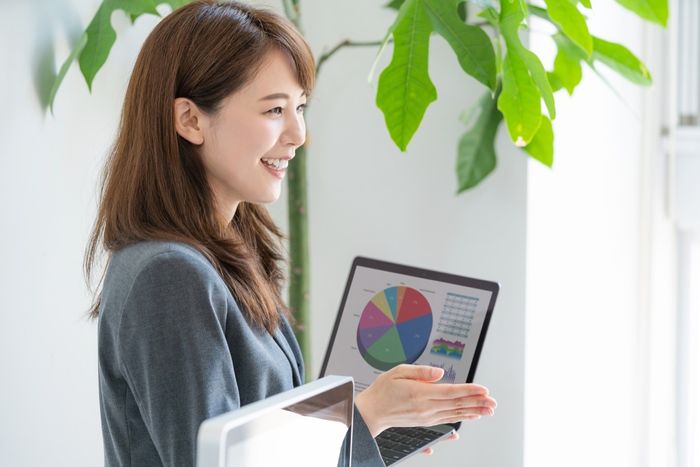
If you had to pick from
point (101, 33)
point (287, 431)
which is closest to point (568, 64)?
point (101, 33)

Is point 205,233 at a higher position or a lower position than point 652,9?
lower

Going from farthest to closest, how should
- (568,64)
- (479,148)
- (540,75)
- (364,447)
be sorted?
1. (479,148)
2. (568,64)
3. (540,75)
4. (364,447)

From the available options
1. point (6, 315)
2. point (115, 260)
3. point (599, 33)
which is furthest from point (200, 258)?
point (599, 33)

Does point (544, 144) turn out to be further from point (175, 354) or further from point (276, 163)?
point (175, 354)

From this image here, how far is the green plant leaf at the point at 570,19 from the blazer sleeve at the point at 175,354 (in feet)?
1.51

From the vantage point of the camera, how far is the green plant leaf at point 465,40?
3.68 ft

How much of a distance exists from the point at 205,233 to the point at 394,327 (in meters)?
0.32

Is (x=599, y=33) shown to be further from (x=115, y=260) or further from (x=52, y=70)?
(x=115, y=260)

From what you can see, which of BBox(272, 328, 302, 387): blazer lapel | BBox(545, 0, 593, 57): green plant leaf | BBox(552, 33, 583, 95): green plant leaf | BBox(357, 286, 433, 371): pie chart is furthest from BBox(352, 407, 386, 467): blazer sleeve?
BBox(552, 33, 583, 95): green plant leaf

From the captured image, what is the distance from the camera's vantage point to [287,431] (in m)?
0.51

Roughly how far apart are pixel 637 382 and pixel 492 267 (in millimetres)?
501

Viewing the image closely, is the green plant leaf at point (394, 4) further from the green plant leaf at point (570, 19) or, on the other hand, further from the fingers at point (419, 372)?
the fingers at point (419, 372)

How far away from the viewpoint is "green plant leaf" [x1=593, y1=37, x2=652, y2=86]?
1.31 metres

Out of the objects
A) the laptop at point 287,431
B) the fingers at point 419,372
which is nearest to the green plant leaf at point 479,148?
the fingers at point 419,372
